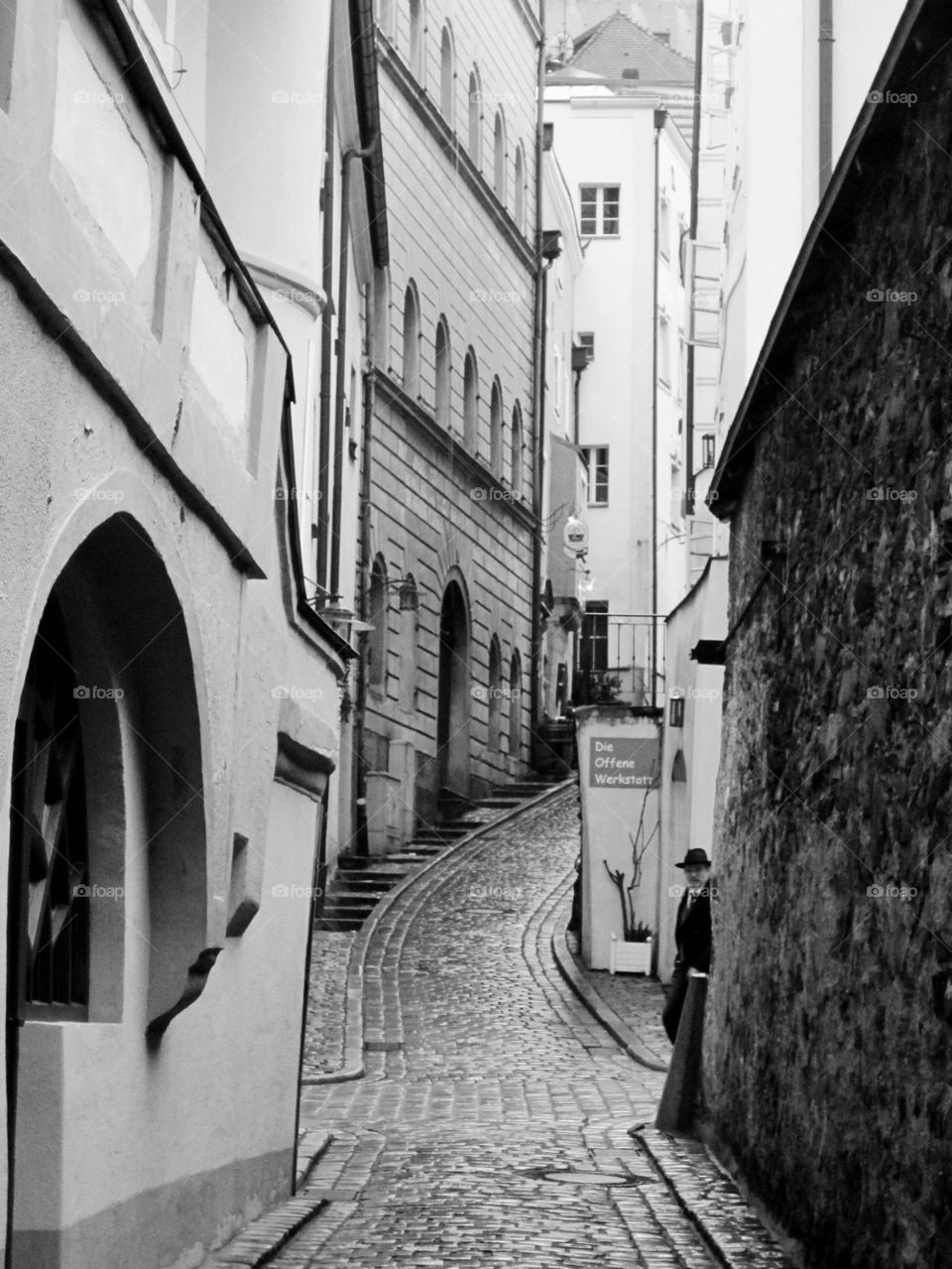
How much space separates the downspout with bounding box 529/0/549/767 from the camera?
4016 centimetres

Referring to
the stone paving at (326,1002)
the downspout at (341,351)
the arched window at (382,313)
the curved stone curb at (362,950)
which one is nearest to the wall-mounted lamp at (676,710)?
the curved stone curb at (362,950)

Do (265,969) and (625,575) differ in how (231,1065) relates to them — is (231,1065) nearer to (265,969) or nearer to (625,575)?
(265,969)

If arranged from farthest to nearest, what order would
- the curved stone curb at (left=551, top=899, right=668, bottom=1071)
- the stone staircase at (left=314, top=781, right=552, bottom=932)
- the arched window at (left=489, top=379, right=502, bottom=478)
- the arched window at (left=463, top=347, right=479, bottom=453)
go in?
the arched window at (left=489, top=379, right=502, bottom=478), the arched window at (left=463, top=347, right=479, bottom=453), the stone staircase at (left=314, top=781, right=552, bottom=932), the curved stone curb at (left=551, top=899, right=668, bottom=1071)

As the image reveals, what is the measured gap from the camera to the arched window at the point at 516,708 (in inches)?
1512

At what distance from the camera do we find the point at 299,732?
973 cm

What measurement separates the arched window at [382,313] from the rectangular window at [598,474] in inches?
987

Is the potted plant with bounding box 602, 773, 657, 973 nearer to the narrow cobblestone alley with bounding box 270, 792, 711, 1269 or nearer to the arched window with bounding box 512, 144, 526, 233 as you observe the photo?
the narrow cobblestone alley with bounding box 270, 792, 711, 1269

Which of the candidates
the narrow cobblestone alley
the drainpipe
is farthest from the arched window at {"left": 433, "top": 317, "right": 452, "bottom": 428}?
the drainpipe

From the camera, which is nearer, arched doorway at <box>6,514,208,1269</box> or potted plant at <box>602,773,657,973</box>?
arched doorway at <box>6,514,208,1269</box>

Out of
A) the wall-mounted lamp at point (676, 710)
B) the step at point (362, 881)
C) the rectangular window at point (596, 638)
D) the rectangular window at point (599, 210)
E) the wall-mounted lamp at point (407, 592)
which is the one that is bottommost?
the step at point (362, 881)

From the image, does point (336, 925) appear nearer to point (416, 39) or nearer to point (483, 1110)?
point (483, 1110)

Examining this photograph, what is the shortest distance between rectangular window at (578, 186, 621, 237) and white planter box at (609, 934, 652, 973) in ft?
120

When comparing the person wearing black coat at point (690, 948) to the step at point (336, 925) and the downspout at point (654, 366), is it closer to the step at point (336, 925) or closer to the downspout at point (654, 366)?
the step at point (336, 925)

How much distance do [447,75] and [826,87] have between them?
15349 millimetres
